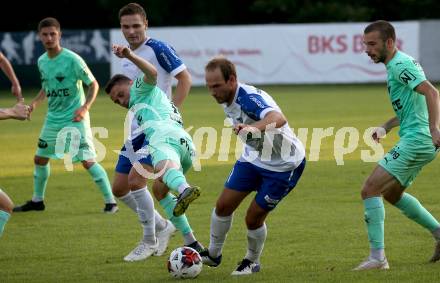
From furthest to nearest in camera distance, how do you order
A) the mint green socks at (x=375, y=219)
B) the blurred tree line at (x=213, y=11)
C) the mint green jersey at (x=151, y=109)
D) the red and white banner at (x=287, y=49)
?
the blurred tree line at (x=213, y=11), the red and white banner at (x=287, y=49), the mint green jersey at (x=151, y=109), the mint green socks at (x=375, y=219)

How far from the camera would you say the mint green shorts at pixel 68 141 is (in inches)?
451

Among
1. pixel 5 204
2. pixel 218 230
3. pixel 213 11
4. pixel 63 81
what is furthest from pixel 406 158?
pixel 213 11

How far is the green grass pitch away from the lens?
7633mm

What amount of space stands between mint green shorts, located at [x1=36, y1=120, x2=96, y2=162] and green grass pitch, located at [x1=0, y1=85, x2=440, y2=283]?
610 mm

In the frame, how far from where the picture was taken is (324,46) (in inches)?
1318

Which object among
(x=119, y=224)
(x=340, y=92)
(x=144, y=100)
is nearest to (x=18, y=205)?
(x=119, y=224)

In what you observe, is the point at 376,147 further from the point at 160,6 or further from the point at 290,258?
the point at 160,6

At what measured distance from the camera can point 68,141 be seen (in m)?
11.4

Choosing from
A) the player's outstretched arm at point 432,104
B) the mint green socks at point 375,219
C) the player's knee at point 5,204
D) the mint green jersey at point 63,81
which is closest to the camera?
the player's outstretched arm at point 432,104

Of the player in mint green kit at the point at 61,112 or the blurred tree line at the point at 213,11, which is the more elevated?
the player in mint green kit at the point at 61,112

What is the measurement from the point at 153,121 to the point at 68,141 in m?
3.40

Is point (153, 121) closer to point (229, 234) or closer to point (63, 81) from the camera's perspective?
point (229, 234)

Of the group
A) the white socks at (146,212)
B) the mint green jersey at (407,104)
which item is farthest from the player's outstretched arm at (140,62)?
the mint green jersey at (407,104)

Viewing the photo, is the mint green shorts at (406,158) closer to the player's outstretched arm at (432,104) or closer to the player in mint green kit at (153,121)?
the player's outstretched arm at (432,104)
